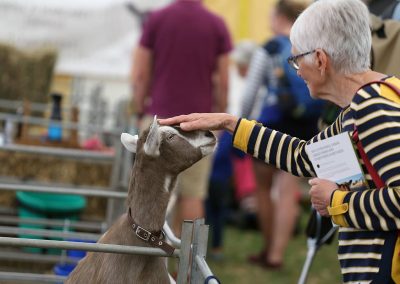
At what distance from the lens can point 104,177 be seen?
6379 millimetres

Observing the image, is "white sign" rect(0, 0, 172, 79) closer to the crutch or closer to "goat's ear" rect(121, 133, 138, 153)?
the crutch

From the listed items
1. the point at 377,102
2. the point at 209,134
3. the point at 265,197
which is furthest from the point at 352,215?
the point at 265,197

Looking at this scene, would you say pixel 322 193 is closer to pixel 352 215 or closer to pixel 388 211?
pixel 352 215

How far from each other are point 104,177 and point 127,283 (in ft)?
11.4

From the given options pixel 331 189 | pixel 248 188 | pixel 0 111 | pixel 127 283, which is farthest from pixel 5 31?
pixel 331 189

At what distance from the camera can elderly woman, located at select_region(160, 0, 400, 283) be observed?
2.31m

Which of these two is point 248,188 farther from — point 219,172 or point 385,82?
point 385,82

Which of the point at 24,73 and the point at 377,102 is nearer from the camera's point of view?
the point at 377,102

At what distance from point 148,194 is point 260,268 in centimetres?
359

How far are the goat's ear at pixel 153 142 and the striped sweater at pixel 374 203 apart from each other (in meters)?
0.76

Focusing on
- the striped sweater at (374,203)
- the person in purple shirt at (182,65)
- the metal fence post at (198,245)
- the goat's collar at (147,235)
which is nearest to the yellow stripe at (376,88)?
the striped sweater at (374,203)

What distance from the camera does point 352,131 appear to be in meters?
2.45

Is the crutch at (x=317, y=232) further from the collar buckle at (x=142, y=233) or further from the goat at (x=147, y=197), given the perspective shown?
the collar buckle at (x=142, y=233)

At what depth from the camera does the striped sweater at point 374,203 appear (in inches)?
90.1
